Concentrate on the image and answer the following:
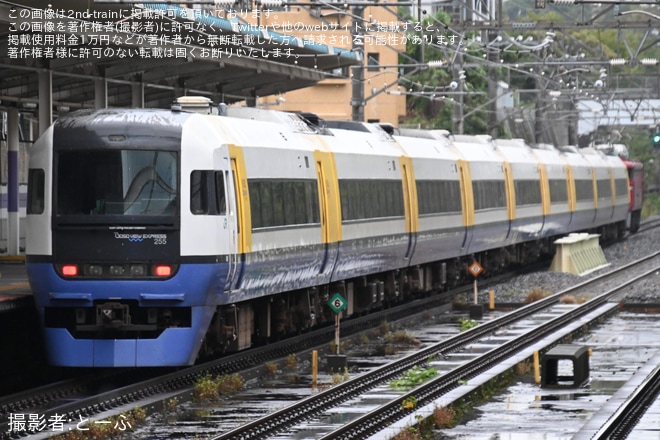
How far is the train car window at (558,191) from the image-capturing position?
41438 mm

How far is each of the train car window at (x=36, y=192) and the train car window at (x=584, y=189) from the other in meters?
A: 30.3

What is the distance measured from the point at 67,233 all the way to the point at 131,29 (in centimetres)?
579

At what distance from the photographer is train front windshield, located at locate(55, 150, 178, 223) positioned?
1628 centimetres

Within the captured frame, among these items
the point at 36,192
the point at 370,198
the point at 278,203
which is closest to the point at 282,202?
the point at 278,203

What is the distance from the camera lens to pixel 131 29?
21.3 m

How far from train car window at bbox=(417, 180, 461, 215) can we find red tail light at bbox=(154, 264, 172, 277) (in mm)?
11406

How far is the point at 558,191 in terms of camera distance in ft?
139

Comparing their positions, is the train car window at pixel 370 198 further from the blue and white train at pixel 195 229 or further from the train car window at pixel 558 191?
the train car window at pixel 558 191

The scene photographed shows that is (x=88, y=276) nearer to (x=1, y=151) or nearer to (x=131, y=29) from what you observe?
(x=131, y=29)

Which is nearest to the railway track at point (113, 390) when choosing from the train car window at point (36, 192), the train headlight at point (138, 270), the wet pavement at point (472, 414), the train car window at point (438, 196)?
the wet pavement at point (472, 414)

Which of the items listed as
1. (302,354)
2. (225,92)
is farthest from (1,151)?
(302,354)

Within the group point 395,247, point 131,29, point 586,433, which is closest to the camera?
point 586,433

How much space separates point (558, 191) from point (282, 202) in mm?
24232

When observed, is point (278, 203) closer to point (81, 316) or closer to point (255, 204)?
point (255, 204)
